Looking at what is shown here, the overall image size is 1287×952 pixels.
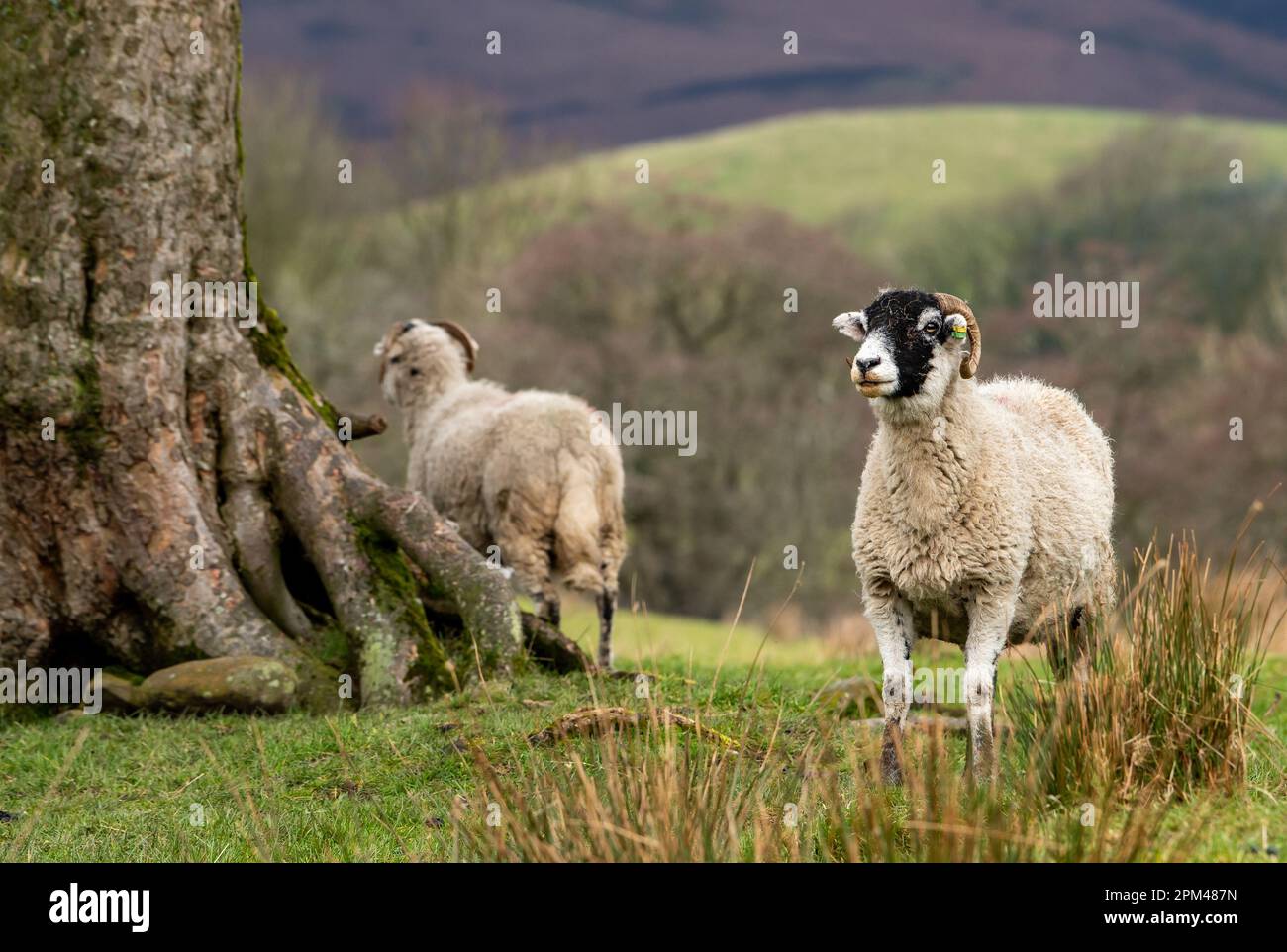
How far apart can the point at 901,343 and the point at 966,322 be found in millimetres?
360

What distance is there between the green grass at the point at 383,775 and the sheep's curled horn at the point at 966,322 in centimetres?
144

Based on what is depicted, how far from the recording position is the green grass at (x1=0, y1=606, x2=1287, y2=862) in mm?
5000

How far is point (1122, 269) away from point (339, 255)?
2071 centimetres

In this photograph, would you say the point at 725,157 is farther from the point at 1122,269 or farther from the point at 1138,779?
the point at 1138,779

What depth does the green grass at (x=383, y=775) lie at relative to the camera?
16.4 feet

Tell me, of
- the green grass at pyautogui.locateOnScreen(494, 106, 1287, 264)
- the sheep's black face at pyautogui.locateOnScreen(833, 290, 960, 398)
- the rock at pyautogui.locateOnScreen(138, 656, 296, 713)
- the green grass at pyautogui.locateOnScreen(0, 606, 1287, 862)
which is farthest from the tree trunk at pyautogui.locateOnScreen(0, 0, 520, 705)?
the green grass at pyautogui.locateOnScreen(494, 106, 1287, 264)

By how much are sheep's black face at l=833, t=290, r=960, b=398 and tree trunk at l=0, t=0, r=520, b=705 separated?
342cm

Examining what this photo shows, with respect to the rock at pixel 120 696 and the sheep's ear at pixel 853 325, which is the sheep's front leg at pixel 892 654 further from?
the rock at pixel 120 696

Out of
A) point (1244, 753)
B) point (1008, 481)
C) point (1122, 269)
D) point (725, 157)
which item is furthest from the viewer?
point (725, 157)

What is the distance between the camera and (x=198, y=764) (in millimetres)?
7168

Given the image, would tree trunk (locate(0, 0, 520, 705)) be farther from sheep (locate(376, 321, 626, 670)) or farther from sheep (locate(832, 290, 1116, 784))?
sheep (locate(832, 290, 1116, 784))

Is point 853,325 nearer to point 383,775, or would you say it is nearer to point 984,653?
point 984,653

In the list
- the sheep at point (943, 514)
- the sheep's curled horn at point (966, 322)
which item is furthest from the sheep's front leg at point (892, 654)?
the sheep's curled horn at point (966, 322)
